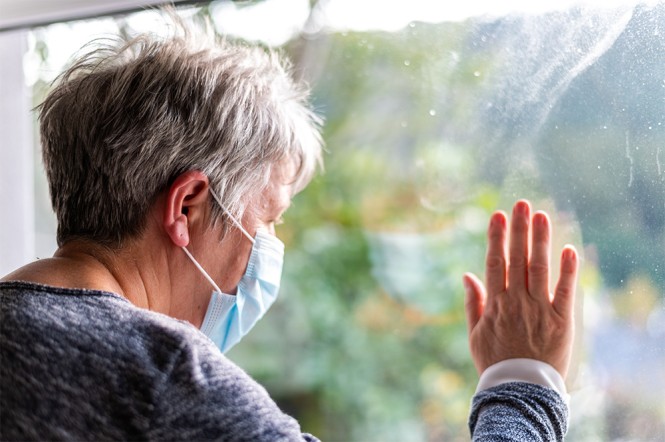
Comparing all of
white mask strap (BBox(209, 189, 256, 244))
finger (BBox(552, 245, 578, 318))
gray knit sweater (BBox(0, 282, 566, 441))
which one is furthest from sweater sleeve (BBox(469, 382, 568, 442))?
white mask strap (BBox(209, 189, 256, 244))

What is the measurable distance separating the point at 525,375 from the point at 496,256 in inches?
7.3

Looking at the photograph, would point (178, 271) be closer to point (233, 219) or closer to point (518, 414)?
point (233, 219)

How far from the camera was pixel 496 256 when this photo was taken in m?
1.10

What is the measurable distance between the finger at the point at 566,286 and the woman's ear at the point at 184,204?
52cm

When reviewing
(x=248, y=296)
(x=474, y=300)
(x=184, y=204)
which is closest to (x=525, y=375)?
(x=474, y=300)

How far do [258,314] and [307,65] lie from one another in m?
0.66

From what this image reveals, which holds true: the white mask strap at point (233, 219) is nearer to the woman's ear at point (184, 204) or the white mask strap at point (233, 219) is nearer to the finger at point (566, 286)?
the woman's ear at point (184, 204)

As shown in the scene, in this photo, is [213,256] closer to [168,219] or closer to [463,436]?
[168,219]

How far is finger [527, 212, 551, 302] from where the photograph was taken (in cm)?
105

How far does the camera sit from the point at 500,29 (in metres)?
1.20

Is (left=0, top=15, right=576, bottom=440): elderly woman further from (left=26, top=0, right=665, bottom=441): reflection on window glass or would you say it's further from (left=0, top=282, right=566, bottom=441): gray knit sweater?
(left=26, top=0, right=665, bottom=441): reflection on window glass

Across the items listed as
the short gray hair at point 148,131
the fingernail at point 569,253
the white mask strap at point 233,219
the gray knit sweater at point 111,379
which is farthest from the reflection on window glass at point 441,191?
the gray knit sweater at point 111,379

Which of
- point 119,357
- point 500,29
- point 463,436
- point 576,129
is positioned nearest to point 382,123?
point 500,29

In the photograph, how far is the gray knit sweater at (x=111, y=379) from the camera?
73 cm
